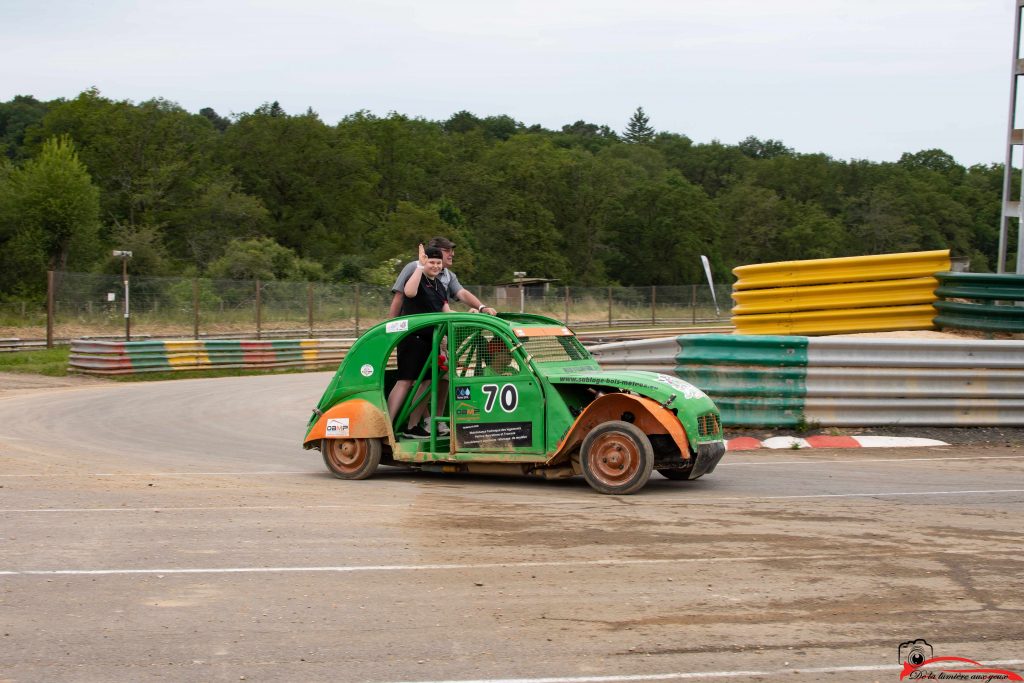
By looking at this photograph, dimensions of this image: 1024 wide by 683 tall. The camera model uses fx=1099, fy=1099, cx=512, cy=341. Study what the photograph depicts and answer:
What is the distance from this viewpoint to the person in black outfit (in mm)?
10422

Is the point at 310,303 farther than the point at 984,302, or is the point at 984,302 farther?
the point at 310,303

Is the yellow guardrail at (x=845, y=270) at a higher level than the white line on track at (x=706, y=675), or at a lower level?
higher

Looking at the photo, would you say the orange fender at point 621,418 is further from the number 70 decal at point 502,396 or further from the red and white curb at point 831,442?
the red and white curb at point 831,442

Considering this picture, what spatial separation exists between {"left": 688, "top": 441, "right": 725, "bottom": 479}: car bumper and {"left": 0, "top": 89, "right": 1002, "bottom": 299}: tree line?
47755 mm

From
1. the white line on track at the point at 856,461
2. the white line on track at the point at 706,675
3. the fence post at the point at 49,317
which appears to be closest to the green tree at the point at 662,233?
the fence post at the point at 49,317

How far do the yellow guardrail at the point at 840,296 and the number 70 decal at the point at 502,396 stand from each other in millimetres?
6322

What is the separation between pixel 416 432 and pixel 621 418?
2.09 metres

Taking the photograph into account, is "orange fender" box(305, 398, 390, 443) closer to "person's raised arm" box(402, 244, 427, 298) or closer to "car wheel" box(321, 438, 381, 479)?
"car wheel" box(321, 438, 381, 479)

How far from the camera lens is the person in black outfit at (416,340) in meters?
10.4

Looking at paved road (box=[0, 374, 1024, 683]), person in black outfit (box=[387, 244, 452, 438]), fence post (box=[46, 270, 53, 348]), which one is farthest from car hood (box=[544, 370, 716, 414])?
fence post (box=[46, 270, 53, 348])

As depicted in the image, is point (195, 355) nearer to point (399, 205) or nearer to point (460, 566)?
point (460, 566)

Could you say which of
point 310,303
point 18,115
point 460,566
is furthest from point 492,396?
point 18,115

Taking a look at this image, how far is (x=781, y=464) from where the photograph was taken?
11.3 m

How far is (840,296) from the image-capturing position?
14.7 metres
